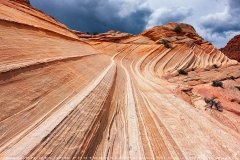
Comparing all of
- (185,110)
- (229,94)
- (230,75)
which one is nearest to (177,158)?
(185,110)

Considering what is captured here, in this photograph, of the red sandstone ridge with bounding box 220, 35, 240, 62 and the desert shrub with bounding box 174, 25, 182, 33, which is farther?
the red sandstone ridge with bounding box 220, 35, 240, 62

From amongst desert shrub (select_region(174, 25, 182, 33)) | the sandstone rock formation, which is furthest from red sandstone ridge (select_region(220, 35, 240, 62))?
the sandstone rock formation

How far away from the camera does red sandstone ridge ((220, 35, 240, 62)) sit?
61.5 meters

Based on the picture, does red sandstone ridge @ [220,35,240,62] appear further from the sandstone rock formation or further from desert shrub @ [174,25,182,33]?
the sandstone rock formation

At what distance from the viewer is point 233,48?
6662 cm

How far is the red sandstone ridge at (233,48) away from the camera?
6150 centimetres

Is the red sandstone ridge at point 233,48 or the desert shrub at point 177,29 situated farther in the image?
the red sandstone ridge at point 233,48

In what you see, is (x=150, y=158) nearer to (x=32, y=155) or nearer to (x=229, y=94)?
(x=32, y=155)

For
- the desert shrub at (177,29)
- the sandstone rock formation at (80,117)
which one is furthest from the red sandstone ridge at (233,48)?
the sandstone rock formation at (80,117)

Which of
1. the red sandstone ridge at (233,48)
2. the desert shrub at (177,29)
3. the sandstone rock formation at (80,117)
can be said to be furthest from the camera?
the red sandstone ridge at (233,48)

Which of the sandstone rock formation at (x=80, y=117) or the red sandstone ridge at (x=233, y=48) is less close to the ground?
the red sandstone ridge at (x=233, y=48)

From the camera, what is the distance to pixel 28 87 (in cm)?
479

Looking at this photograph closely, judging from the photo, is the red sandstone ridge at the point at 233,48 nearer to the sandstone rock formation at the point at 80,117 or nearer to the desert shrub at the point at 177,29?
the desert shrub at the point at 177,29

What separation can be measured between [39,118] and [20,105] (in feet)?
1.06
